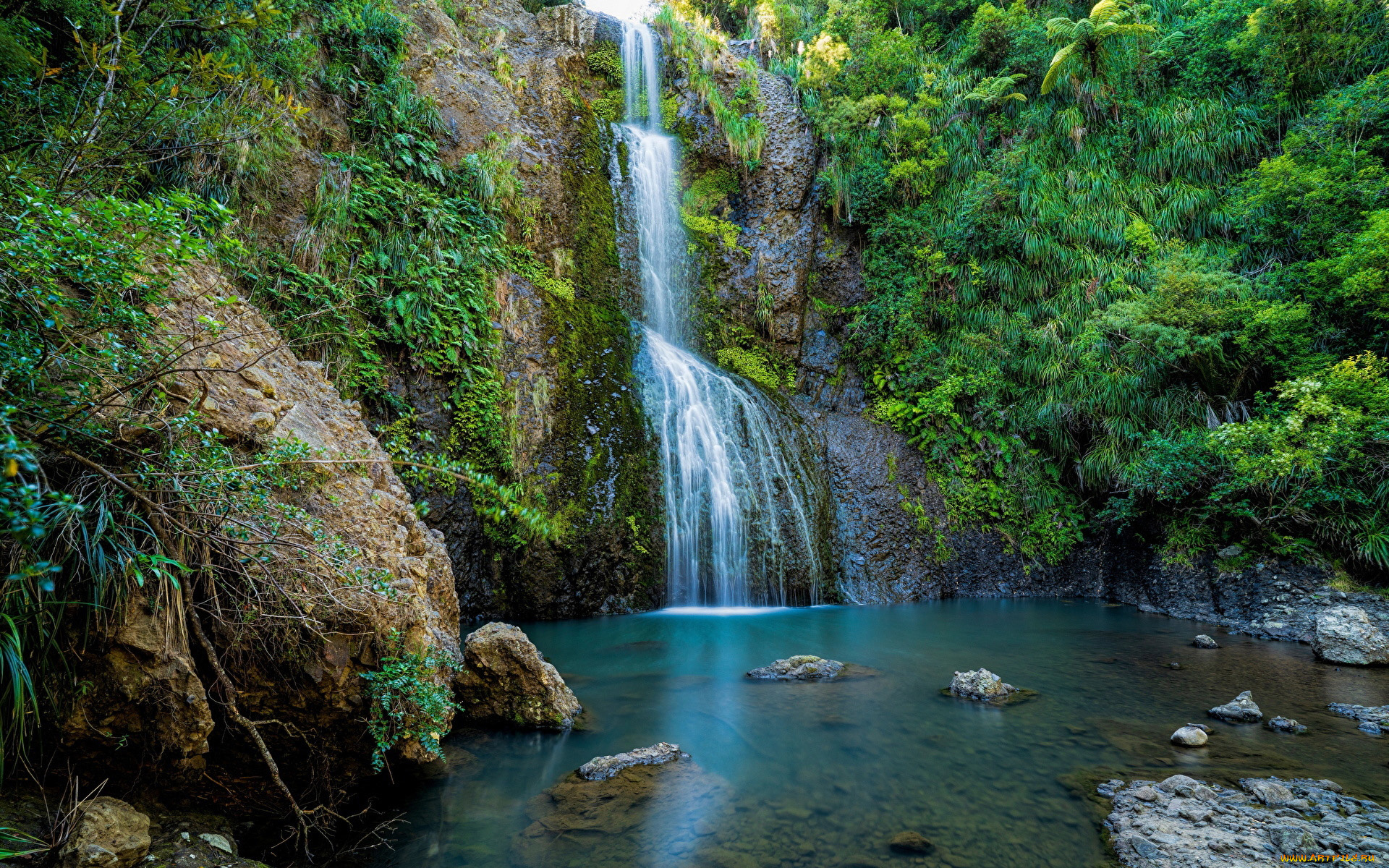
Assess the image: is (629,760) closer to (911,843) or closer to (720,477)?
(911,843)

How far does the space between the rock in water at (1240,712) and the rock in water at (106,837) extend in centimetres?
690

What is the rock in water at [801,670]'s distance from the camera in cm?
584

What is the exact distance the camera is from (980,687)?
207 inches

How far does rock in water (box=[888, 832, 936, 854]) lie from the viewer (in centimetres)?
306

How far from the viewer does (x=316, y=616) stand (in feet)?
9.40

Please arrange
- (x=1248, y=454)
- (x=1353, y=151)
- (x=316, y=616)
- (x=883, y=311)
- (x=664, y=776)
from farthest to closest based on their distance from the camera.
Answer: (x=883, y=311), (x=1353, y=151), (x=1248, y=454), (x=664, y=776), (x=316, y=616)

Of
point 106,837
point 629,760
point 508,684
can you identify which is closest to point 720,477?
point 508,684

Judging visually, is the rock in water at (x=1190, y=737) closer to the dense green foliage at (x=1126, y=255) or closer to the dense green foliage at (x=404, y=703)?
the dense green foliage at (x=404, y=703)

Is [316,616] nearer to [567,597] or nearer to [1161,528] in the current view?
[567,597]

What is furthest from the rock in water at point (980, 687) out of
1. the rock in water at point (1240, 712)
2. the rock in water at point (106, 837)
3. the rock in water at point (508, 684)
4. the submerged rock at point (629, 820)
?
the rock in water at point (106, 837)

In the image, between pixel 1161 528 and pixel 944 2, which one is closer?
pixel 1161 528

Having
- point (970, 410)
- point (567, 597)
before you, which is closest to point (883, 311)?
point (970, 410)

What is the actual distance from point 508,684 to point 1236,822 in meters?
4.58

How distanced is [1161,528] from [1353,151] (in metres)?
6.74
